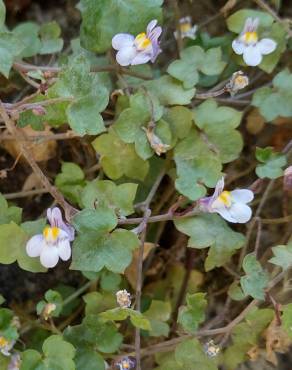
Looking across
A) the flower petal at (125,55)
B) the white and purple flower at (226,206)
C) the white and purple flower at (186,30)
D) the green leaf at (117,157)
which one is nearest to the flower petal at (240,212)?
the white and purple flower at (226,206)

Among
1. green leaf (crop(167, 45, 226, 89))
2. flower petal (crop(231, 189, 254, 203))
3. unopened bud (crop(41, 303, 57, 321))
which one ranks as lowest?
unopened bud (crop(41, 303, 57, 321))

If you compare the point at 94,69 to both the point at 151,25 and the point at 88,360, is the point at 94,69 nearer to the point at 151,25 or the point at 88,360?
the point at 151,25

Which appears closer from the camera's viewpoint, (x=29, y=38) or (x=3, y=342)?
(x=3, y=342)

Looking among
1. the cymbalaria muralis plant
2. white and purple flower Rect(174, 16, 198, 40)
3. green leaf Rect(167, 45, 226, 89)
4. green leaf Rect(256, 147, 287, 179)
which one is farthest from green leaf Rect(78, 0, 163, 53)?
green leaf Rect(256, 147, 287, 179)

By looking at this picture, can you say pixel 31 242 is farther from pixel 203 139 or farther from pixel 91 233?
pixel 203 139

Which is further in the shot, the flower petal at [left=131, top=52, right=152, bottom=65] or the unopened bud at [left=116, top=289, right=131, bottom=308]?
the flower petal at [left=131, top=52, right=152, bottom=65]

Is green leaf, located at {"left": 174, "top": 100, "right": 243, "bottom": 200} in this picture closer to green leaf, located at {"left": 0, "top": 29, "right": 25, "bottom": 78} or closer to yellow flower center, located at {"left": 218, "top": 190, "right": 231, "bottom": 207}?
yellow flower center, located at {"left": 218, "top": 190, "right": 231, "bottom": 207}

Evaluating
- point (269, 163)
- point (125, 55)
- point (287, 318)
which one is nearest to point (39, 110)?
point (125, 55)
